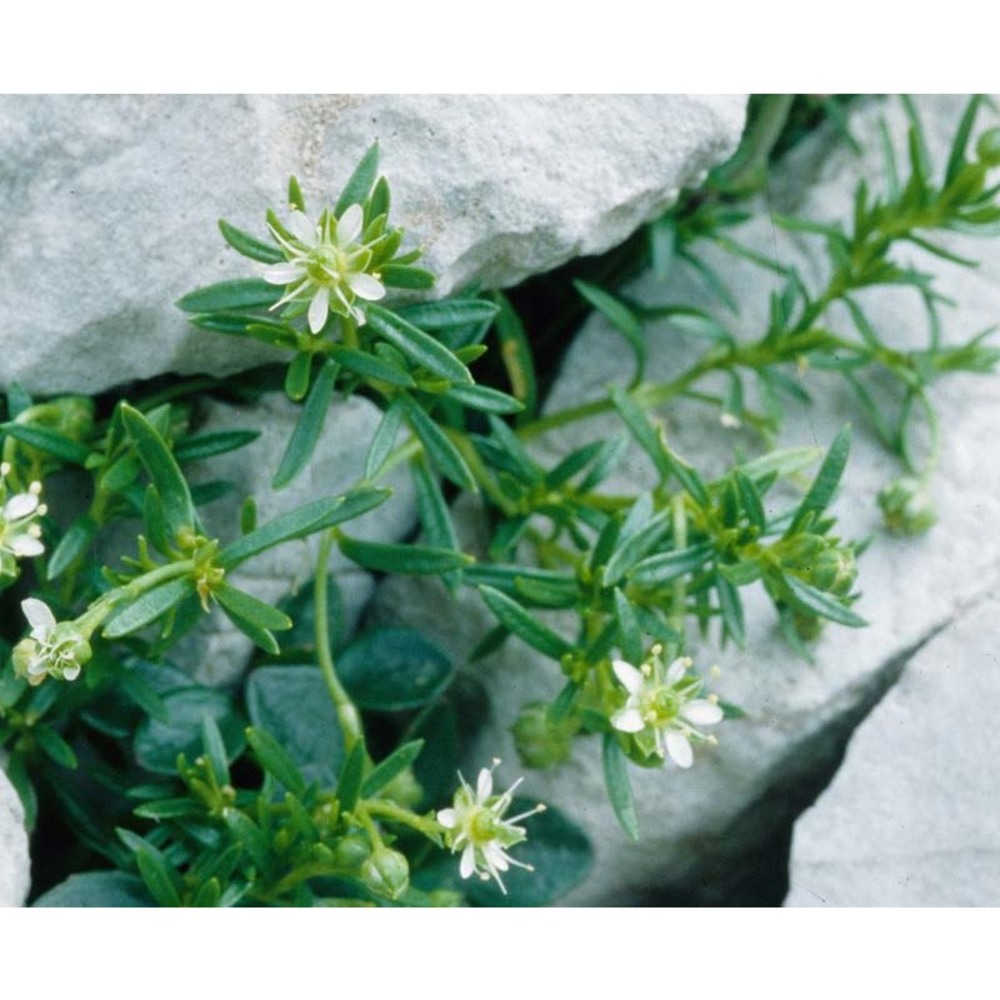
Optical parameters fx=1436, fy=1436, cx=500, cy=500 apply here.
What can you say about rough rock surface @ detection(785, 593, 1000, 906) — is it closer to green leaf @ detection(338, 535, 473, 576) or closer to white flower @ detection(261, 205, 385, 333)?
green leaf @ detection(338, 535, 473, 576)

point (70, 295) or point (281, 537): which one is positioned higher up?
point (70, 295)

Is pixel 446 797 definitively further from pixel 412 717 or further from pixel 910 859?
pixel 910 859

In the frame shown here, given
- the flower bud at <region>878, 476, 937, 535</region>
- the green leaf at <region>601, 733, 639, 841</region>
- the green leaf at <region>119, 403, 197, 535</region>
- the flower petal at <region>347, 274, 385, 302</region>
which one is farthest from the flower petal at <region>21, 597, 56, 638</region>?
the flower bud at <region>878, 476, 937, 535</region>

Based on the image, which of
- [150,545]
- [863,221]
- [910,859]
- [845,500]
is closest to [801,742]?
[910,859]

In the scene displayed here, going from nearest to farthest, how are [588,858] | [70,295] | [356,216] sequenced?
[356,216]
[70,295]
[588,858]

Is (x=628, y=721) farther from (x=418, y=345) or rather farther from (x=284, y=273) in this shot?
(x=284, y=273)

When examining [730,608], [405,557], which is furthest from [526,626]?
A: [730,608]

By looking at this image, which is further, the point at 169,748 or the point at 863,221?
the point at 863,221
